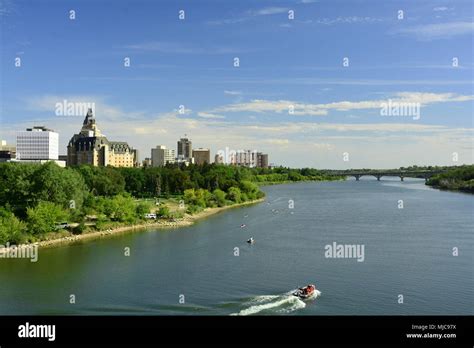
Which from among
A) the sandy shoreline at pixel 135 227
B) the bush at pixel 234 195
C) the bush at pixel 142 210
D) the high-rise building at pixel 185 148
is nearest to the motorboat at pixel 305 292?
the sandy shoreline at pixel 135 227

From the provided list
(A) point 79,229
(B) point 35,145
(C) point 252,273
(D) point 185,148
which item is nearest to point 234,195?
(A) point 79,229

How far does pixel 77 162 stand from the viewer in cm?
5206

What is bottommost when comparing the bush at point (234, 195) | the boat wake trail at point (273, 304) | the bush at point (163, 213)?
the boat wake trail at point (273, 304)

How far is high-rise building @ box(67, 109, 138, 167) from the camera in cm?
5153

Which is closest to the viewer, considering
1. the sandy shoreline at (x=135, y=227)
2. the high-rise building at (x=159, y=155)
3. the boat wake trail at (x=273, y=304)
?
the boat wake trail at (x=273, y=304)

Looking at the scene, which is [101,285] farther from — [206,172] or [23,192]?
[206,172]

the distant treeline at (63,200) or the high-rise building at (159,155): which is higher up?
the high-rise building at (159,155)

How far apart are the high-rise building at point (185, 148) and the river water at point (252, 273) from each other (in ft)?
218

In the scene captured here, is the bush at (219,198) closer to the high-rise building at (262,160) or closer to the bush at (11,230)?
the bush at (11,230)

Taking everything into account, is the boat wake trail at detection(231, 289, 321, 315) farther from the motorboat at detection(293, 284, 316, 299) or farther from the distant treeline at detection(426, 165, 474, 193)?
the distant treeline at detection(426, 165, 474, 193)

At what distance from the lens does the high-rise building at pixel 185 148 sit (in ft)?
286

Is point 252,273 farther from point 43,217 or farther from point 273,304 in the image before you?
point 43,217

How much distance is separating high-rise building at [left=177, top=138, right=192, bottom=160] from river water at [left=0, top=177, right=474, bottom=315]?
2617 inches
